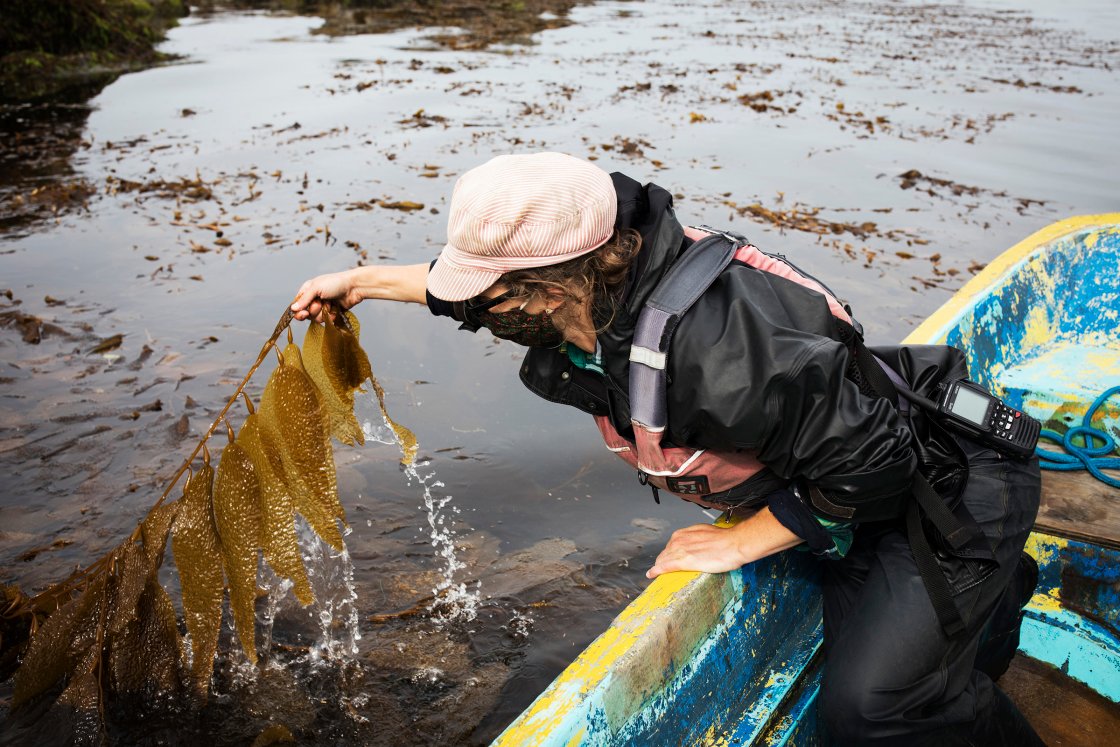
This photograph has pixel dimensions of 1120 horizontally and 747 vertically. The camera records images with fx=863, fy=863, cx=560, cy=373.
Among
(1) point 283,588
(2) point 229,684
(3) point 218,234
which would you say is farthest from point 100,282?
(2) point 229,684

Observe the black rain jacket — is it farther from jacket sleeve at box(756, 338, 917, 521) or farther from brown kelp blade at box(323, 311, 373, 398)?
brown kelp blade at box(323, 311, 373, 398)

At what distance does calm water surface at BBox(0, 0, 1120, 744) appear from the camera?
4055 mm

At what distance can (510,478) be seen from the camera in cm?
488

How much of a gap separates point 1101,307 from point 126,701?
18.0 feet

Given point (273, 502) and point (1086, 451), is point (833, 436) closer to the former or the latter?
point (273, 502)

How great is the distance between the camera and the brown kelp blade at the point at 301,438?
9.23 feet

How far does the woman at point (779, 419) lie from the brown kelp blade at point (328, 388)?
241 millimetres

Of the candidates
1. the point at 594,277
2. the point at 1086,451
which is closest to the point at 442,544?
Answer: the point at 594,277

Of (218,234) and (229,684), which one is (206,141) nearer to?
(218,234)

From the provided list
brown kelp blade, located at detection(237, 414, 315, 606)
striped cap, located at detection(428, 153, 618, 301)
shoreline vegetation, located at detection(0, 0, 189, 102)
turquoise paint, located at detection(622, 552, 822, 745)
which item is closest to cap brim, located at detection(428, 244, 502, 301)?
striped cap, located at detection(428, 153, 618, 301)

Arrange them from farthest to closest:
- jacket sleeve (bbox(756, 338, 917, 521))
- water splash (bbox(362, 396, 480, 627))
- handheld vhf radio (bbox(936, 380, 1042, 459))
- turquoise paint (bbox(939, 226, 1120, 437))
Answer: turquoise paint (bbox(939, 226, 1120, 437))
water splash (bbox(362, 396, 480, 627))
handheld vhf radio (bbox(936, 380, 1042, 459))
jacket sleeve (bbox(756, 338, 917, 521))

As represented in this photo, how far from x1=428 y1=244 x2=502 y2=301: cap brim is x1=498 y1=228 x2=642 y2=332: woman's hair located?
5 cm

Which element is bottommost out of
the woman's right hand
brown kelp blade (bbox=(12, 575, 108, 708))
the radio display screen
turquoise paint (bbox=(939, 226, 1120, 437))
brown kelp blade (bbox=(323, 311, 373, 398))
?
brown kelp blade (bbox=(12, 575, 108, 708))

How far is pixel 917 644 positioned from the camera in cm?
239
